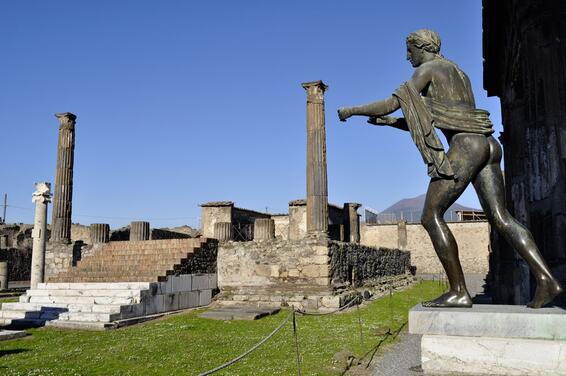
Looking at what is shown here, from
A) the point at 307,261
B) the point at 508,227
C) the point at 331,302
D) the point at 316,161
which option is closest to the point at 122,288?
the point at 307,261

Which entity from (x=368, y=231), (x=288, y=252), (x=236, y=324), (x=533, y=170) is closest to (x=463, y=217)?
(x=368, y=231)

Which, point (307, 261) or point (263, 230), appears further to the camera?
point (263, 230)

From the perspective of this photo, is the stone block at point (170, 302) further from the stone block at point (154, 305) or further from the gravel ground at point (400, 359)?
the gravel ground at point (400, 359)

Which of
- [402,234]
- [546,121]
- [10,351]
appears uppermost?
[546,121]

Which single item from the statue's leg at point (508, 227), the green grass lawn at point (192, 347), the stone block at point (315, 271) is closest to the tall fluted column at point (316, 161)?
the stone block at point (315, 271)

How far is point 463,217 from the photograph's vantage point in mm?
43562

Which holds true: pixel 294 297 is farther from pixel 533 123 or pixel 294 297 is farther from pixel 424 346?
pixel 424 346

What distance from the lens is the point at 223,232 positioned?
53.1 ft

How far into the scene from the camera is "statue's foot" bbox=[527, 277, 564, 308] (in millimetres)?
3404

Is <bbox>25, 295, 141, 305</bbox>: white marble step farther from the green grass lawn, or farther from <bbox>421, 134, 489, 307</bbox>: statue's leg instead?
<bbox>421, 134, 489, 307</bbox>: statue's leg

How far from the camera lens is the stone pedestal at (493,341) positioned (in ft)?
10.1

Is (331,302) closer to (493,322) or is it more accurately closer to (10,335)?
(10,335)

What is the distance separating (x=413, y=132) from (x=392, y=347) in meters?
5.02

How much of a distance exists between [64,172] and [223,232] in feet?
22.7
